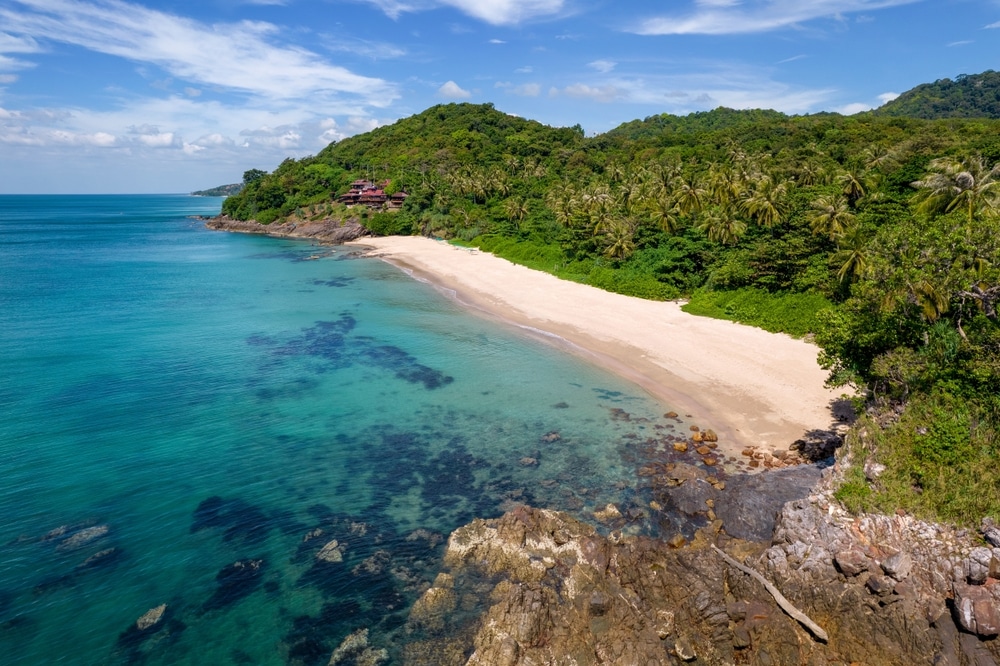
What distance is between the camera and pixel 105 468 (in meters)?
21.5

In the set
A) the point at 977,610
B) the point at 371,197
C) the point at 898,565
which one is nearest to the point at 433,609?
the point at 898,565

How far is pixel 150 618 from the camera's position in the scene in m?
14.5

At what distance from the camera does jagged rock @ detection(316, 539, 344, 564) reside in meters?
16.8

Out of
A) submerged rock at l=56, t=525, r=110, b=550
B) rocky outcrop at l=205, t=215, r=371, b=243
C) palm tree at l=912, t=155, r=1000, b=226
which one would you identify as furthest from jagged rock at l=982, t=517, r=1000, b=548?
rocky outcrop at l=205, t=215, r=371, b=243

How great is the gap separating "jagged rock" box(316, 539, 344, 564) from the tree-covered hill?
191422mm

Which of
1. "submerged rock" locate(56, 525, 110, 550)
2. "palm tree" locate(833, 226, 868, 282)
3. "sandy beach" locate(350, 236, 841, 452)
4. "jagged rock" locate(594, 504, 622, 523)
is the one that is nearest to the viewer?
"submerged rock" locate(56, 525, 110, 550)

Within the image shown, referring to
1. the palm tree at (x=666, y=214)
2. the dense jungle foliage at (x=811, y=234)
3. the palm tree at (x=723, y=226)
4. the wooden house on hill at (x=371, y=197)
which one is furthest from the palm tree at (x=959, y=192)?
the wooden house on hill at (x=371, y=197)

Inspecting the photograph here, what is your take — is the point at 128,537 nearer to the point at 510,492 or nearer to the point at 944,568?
the point at 510,492

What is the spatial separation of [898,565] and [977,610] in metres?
1.57

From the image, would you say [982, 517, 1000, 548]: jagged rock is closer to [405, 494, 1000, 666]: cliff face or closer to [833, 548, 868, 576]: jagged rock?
[405, 494, 1000, 666]: cliff face

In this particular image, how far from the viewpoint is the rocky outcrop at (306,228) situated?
3875 inches

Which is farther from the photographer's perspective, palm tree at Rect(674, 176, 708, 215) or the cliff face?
palm tree at Rect(674, 176, 708, 215)

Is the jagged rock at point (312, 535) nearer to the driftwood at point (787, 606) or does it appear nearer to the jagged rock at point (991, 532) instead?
the driftwood at point (787, 606)

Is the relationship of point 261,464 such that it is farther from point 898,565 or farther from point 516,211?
point 516,211
